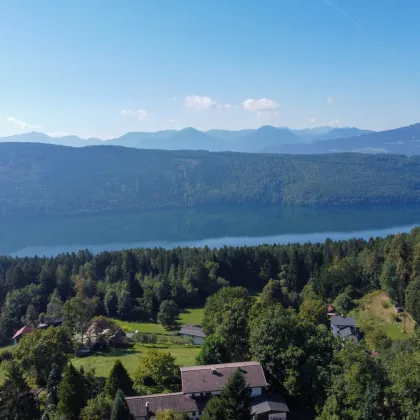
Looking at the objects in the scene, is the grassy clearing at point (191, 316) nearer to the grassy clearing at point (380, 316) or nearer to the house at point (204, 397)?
the grassy clearing at point (380, 316)

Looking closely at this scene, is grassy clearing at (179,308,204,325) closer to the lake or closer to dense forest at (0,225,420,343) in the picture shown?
dense forest at (0,225,420,343)

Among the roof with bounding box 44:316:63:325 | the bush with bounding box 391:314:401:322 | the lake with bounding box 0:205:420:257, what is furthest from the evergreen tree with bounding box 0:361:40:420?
the lake with bounding box 0:205:420:257

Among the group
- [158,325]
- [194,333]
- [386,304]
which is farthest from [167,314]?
[386,304]

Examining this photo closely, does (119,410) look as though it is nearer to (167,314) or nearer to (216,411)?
(216,411)

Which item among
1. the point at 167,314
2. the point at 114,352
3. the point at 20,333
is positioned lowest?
the point at 20,333

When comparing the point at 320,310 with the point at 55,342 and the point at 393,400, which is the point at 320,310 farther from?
the point at 55,342

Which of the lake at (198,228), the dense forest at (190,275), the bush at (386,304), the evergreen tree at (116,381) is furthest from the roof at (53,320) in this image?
the lake at (198,228)
